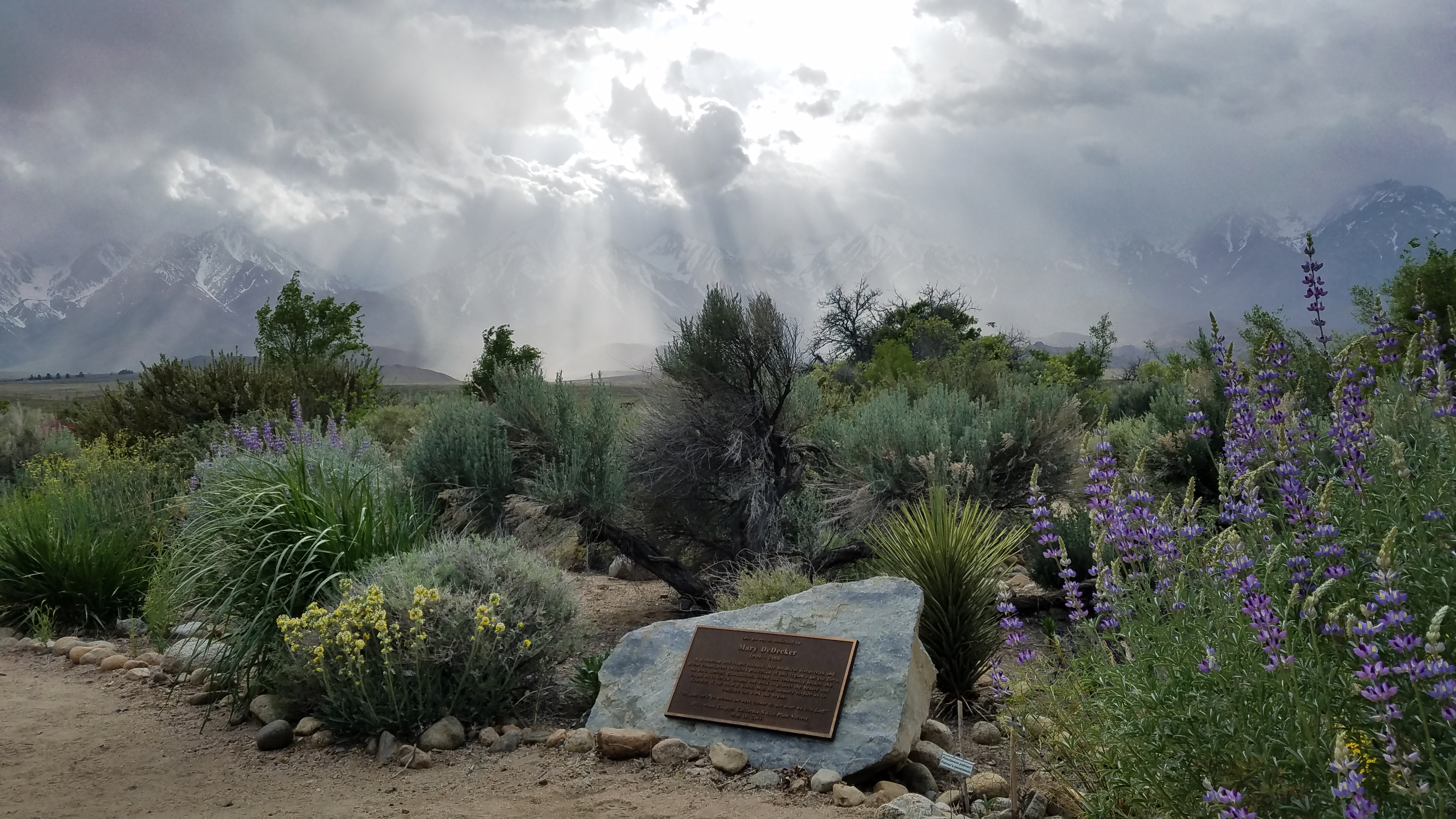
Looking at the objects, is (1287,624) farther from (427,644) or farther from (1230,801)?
(427,644)

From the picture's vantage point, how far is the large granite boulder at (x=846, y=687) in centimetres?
525

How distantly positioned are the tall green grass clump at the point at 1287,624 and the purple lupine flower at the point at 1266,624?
0.01 m

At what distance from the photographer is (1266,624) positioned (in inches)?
114

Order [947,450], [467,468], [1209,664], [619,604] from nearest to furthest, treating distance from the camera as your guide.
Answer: [1209,664] → [947,450] → [619,604] → [467,468]

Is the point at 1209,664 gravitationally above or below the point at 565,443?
below

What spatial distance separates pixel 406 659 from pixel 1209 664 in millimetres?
4517

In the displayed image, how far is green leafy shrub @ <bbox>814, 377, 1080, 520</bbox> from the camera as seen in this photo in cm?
988

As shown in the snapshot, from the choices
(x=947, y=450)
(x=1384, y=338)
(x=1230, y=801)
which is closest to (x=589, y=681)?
(x=1230, y=801)

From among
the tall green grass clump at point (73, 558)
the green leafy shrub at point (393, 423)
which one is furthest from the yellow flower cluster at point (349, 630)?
the green leafy shrub at point (393, 423)

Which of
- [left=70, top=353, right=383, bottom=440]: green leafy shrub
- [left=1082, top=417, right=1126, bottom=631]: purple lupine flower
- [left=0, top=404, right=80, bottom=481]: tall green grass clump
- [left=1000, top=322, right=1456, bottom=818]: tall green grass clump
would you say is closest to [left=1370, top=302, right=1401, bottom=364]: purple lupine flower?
[left=1000, top=322, right=1456, bottom=818]: tall green grass clump

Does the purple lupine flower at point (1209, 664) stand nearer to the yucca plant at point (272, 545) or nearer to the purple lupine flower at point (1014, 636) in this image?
the purple lupine flower at point (1014, 636)

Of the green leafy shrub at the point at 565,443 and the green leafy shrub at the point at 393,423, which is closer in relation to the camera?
the green leafy shrub at the point at 565,443

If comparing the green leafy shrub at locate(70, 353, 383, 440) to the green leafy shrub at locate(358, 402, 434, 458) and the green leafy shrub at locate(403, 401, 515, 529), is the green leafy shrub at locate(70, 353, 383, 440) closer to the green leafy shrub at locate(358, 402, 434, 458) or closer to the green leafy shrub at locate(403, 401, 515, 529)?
the green leafy shrub at locate(358, 402, 434, 458)

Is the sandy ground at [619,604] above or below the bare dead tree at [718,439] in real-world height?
below
